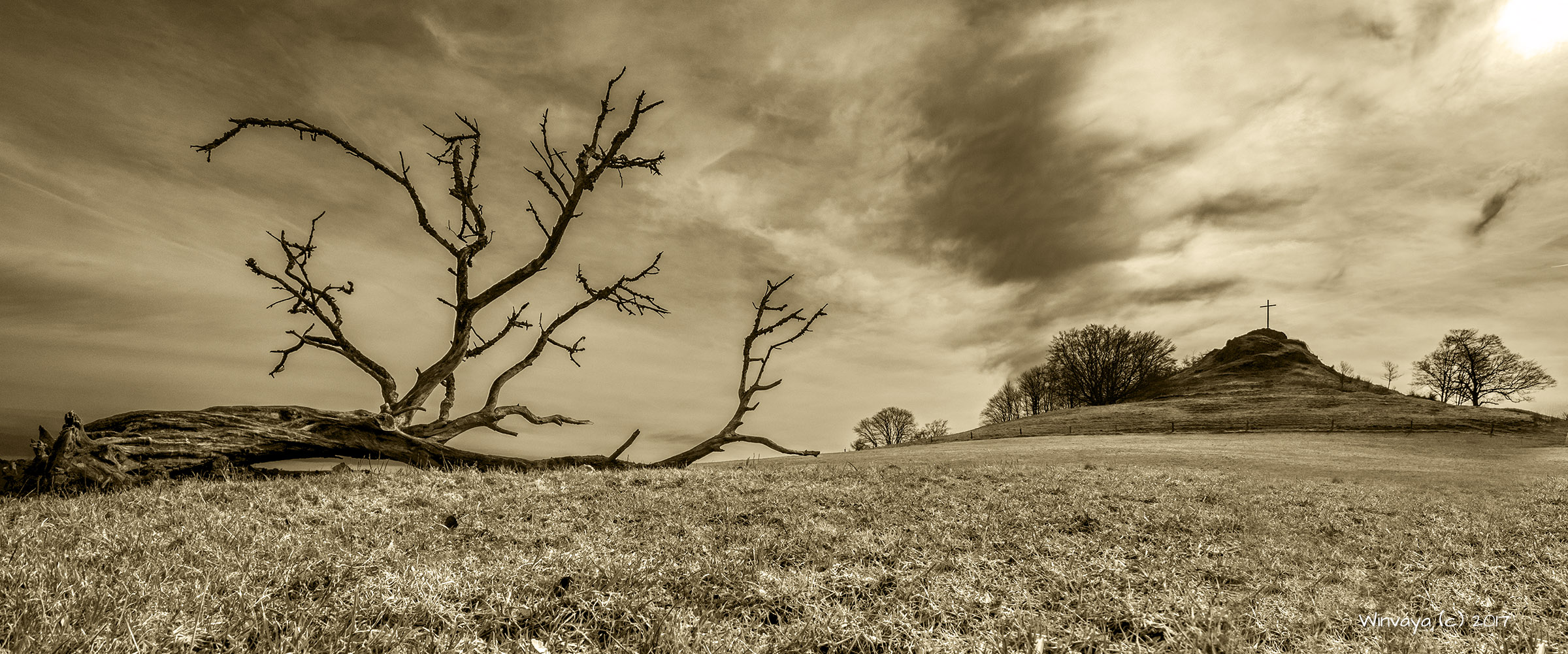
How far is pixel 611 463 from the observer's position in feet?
40.6

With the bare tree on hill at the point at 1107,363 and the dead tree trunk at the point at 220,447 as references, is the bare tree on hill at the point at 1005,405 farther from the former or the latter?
the dead tree trunk at the point at 220,447

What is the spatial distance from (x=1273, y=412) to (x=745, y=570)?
69279mm

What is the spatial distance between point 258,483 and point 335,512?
2997 mm

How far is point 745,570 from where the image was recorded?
4812 millimetres

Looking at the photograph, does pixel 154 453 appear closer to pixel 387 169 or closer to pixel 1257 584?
pixel 387 169

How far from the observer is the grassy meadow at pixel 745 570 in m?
3.44

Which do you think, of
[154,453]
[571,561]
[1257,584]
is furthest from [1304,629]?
[154,453]

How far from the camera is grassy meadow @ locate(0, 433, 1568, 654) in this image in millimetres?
3443

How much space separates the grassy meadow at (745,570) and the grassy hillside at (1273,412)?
148ft

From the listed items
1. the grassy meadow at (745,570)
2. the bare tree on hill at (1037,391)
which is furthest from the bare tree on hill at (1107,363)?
the grassy meadow at (745,570)

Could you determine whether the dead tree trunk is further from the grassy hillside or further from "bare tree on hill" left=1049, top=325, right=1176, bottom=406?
"bare tree on hill" left=1049, top=325, right=1176, bottom=406

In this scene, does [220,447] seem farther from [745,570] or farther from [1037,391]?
[1037,391]

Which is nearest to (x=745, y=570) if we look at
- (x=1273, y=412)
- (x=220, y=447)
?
(x=220, y=447)

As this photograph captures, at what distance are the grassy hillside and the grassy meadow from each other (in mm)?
45034
